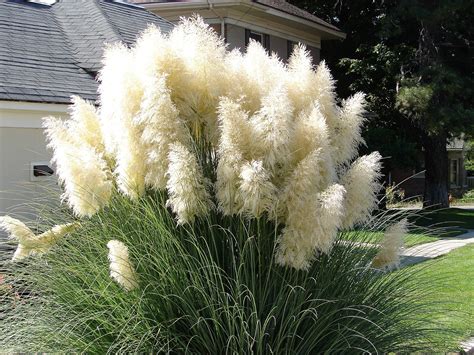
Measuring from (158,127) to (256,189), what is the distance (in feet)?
2.00

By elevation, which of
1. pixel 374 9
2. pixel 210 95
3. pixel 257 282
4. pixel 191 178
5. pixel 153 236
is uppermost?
pixel 374 9

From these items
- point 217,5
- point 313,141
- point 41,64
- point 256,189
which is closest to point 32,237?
point 256,189

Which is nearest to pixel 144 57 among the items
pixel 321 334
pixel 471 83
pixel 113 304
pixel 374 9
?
pixel 113 304

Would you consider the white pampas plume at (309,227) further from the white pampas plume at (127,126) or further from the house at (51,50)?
the house at (51,50)

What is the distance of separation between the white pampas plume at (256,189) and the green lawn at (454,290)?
1.28m

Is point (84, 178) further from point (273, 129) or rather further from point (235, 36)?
point (235, 36)

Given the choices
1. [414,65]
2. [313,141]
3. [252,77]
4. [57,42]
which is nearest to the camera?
[313,141]

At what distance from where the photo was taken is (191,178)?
127 inches

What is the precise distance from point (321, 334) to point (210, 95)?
4.53ft

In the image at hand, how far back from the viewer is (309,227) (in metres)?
3.15

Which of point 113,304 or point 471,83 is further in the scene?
point 471,83

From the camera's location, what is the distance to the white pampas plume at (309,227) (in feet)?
10.2

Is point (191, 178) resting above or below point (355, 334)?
above

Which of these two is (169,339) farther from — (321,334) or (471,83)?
(471,83)
